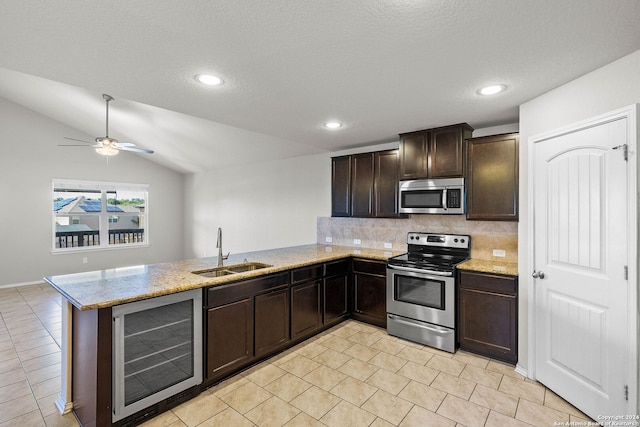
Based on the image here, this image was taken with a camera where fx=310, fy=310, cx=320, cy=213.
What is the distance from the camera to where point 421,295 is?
131 inches

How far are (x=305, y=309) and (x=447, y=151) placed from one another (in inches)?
92.3

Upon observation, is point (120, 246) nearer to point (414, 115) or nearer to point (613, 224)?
point (414, 115)

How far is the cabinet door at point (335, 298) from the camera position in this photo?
3.67 m

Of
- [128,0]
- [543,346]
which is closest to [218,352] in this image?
[128,0]

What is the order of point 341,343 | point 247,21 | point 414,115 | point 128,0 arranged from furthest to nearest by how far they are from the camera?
point 341,343, point 414,115, point 247,21, point 128,0

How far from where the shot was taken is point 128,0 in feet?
4.73

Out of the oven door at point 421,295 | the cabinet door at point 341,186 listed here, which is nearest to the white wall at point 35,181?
the cabinet door at point 341,186

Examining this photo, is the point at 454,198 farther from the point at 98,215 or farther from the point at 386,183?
the point at 98,215

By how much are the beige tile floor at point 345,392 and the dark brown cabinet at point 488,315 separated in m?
0.13

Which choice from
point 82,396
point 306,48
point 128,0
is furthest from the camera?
point 82,396

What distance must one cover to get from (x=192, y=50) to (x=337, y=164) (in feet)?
9.29

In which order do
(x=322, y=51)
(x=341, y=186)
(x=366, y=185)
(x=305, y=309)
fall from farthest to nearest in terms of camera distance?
(x=341, y=186) < (x=366, y=185) < (x=305, y=309) < (x=322, y=51)

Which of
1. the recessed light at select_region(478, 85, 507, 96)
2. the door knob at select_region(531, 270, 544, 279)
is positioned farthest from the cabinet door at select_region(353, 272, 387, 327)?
the recessed light at select_region(478, 85, 507, 96)

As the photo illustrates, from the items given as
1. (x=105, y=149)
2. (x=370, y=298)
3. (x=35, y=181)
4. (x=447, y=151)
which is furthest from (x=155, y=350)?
(x=35, y=181)
